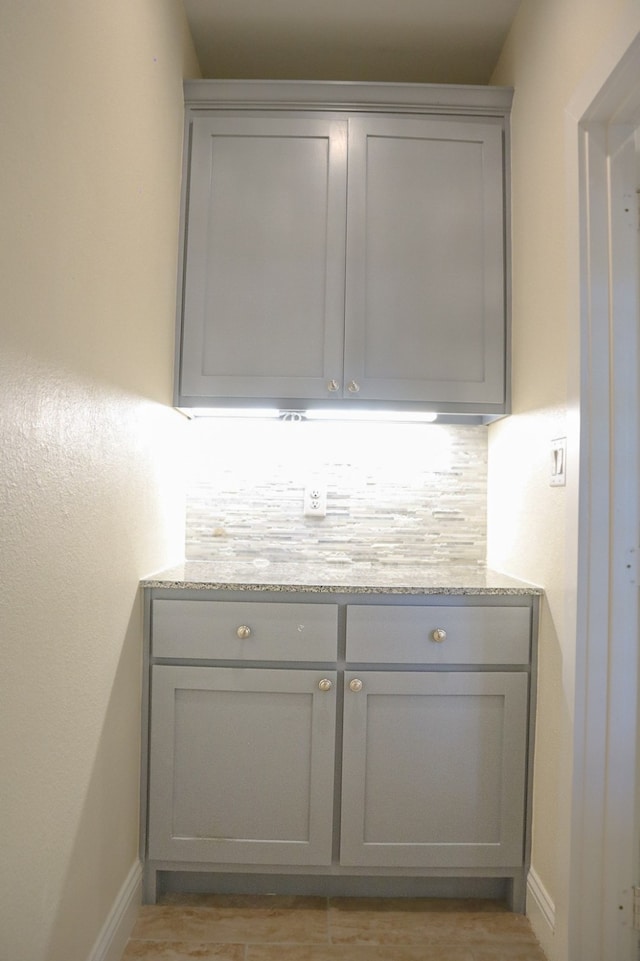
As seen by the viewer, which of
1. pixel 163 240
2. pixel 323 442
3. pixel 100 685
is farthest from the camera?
pixel 323 442

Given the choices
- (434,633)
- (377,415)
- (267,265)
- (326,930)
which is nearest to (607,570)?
(434,633)

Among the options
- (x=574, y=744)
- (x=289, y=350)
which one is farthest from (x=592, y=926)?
(x=289, y=350)

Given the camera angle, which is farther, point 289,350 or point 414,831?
point 289,350

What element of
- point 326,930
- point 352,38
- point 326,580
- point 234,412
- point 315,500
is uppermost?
point 352,38

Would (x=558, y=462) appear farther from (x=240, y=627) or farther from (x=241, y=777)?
(x=241, y=777)

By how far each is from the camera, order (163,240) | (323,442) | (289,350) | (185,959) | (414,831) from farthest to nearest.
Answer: (323,442) < (289,350) < (163,240) < (414,831) < (185,959)

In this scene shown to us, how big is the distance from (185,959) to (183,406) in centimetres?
143

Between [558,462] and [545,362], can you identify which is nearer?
[558,462]

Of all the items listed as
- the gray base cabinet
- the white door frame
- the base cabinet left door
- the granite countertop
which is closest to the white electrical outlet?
the granite countertop

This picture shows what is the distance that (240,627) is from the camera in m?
1.54

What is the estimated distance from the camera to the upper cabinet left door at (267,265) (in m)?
1.81

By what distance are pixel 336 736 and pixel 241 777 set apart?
10.6 inches

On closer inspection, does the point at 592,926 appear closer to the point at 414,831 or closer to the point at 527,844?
the point at 527,844

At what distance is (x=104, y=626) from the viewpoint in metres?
1.27
